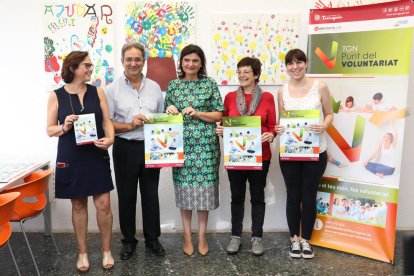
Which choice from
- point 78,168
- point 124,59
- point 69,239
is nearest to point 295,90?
point 124,59

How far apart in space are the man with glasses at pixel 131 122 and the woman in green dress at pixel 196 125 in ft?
0.57

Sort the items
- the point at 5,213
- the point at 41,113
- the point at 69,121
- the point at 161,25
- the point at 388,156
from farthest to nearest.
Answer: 1. the point at 41,113
2. the point at 161,25
3. the point at 388,156
4. the point at 69,121
5. the point at 5,213

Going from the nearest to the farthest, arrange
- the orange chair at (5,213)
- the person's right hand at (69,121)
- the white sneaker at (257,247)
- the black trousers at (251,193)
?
the orange chair at (5,213)
the person's right hand at (69,121)
the black trousers at (251,193)
the white sneaker at (257,247)

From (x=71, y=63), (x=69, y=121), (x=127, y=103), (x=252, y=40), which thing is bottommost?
(x=69, y=121)

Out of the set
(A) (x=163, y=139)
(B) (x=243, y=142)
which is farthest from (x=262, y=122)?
(A) (x=163, y=139)

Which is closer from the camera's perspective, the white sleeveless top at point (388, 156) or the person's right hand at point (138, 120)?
the person's right hand at point (138, 120)

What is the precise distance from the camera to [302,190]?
113 inches

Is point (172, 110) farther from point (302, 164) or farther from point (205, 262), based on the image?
point (205, 262)

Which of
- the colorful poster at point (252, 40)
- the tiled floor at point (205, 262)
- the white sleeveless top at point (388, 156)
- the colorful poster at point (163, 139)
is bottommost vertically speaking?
the tiled floor at point (205, 262)

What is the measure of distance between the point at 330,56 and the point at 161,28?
147 centimetres

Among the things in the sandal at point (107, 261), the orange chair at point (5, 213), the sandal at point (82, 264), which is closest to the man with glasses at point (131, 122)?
the sandal at point (107, 261)

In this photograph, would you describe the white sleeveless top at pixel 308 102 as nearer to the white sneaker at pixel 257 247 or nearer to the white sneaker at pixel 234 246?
the white sneaker at pixel 257 247

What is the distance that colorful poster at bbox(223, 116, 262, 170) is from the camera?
104 inches

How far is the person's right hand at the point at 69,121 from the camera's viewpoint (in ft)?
7.79
